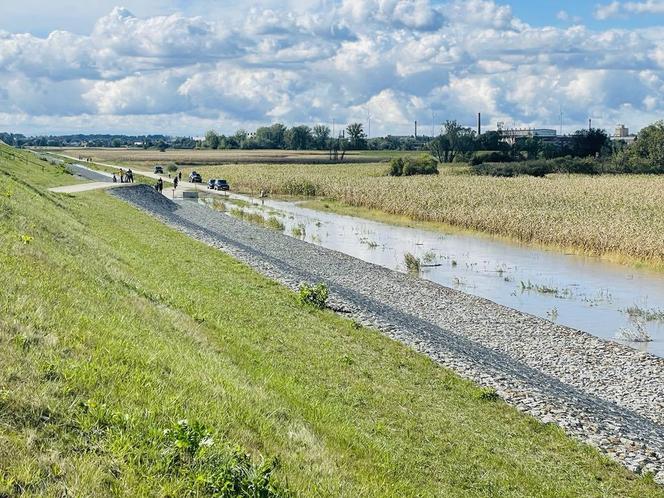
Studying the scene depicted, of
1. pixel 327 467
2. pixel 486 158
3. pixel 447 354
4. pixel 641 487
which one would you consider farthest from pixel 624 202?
pixel 486 158

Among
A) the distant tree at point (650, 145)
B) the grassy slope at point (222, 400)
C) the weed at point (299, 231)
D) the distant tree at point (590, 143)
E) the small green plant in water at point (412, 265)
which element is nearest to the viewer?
the grassy slope at point (222, 400)

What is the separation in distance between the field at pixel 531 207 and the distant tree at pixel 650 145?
36841mm

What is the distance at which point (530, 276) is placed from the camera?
3472 centimetres

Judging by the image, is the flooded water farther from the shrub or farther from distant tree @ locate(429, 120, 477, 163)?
distant tree @ locate(429, 120, 477, 163)

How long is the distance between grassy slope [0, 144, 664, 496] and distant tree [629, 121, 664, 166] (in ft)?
331

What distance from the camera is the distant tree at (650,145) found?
109 meters

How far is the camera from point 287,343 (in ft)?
54.0

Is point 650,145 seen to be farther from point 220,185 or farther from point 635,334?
point 635,334

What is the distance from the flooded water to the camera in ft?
86.2

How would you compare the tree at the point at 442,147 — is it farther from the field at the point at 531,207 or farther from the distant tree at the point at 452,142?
the field at the point at 531,207

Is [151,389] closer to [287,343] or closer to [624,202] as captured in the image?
[287,343]

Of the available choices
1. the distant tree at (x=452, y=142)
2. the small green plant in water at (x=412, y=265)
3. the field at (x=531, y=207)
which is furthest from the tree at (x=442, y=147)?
the small green plant in water at (x=412, y=265)

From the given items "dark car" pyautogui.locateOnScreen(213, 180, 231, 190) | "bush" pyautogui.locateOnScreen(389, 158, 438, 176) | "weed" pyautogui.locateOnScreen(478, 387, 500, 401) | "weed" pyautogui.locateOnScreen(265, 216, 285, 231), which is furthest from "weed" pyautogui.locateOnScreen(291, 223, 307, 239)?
"bush" pyautogui.locateOnScreen(389, 158, 438, 176)

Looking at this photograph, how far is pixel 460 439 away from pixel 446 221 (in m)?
44.3
